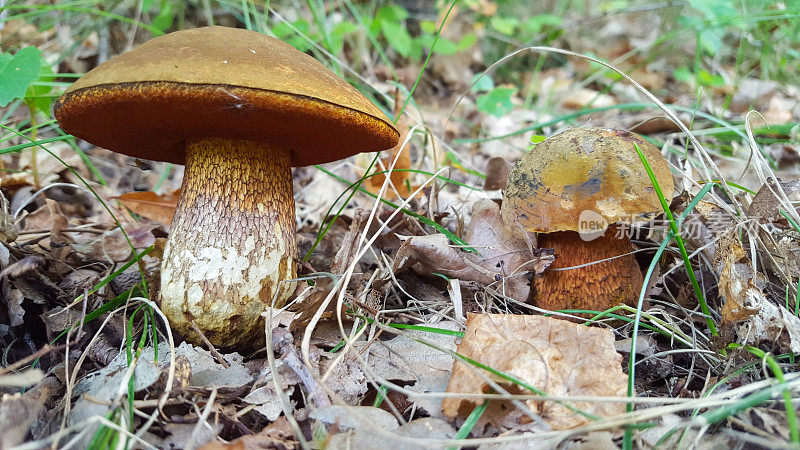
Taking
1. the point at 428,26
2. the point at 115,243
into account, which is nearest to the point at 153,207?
the point at 115,243

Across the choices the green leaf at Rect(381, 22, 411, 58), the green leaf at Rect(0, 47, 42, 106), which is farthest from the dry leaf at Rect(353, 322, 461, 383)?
the green leaf at Rect(381, 22, 411, 58)

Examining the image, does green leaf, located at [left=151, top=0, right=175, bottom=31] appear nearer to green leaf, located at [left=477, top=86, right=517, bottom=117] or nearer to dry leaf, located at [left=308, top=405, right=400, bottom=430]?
green leaf, located at [left=477, top=86, right=517, bottom=117]

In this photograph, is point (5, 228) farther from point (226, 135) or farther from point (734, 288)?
point (734, 288)

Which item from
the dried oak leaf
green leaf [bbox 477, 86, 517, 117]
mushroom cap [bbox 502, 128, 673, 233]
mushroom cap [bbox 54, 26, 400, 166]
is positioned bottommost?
the dried oak leaf

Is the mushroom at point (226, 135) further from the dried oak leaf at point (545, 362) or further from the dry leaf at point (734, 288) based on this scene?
the dry leaf at point (734, 288)

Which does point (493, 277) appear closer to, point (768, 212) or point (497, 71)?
point (768, 212)
